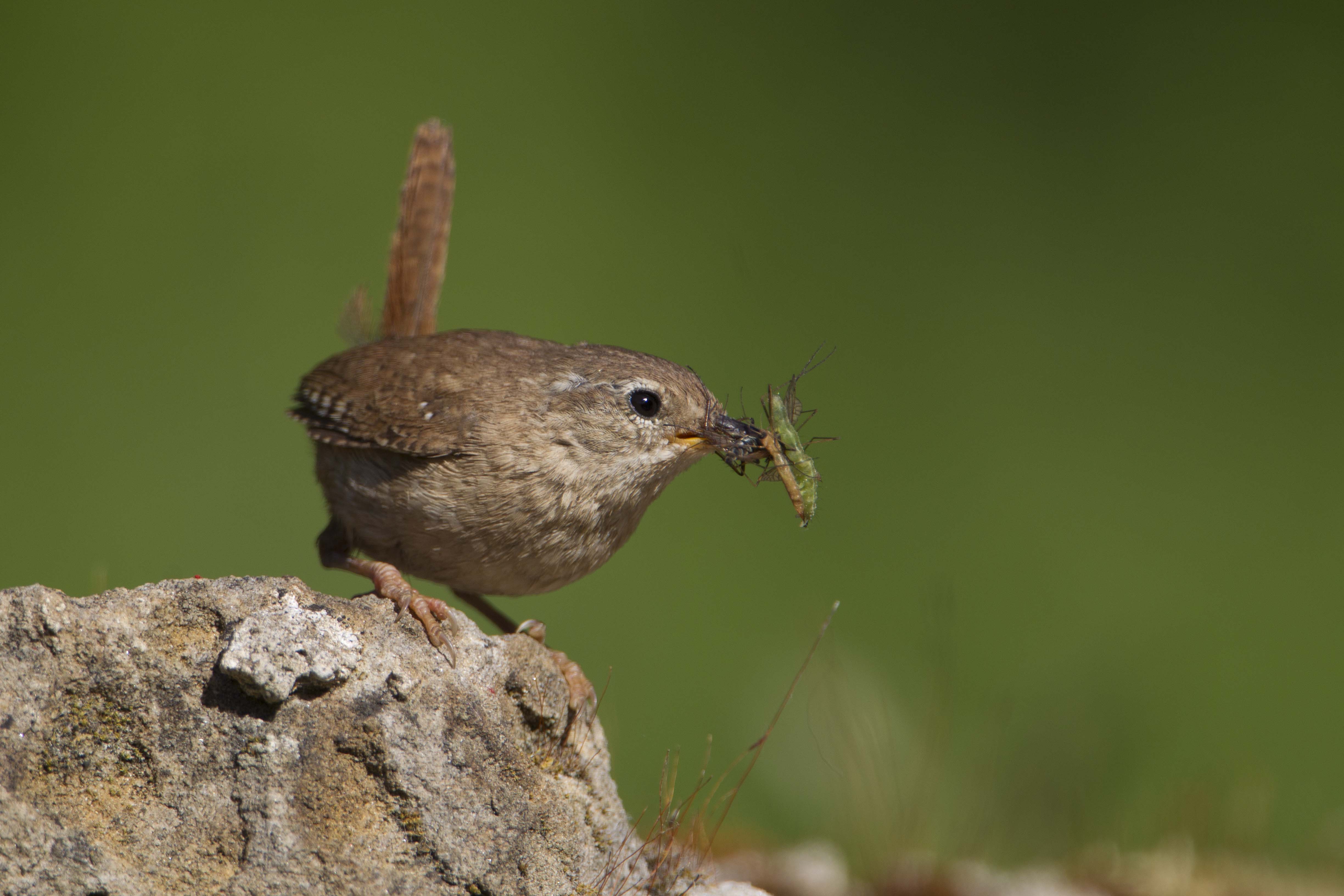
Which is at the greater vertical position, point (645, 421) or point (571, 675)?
point (645, 421)

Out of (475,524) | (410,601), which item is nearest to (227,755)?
(410,601)

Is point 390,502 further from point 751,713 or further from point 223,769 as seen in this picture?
point 751,713

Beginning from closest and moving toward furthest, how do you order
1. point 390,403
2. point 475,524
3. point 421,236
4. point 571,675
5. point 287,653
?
point 287,653
point 475,524
point 571,675
point 390,403
point 421,236

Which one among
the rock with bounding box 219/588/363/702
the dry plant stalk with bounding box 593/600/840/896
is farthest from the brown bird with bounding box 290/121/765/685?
the dry plant stalk with bounding box 593/600/840/896

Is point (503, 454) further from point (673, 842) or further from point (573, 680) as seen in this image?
point (673, 842)

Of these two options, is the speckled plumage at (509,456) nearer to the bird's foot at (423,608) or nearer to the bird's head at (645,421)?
the bird's head at (645,421)

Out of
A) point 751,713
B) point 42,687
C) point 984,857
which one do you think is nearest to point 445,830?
point 42,687
